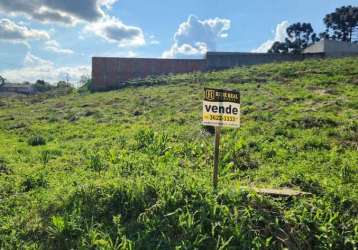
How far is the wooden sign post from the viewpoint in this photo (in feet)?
14.0

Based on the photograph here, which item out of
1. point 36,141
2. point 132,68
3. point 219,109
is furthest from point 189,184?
point 132,68

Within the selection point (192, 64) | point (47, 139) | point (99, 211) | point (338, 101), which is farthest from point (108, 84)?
point (99, 211)

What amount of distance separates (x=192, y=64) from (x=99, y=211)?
22416 mm

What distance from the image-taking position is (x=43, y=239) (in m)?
3.88

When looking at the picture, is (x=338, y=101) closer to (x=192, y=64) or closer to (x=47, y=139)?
(x=47, y=139)

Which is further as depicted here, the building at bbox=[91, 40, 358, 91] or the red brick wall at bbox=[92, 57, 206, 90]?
the red brick wall at bbox=[92, 57, 206, 90]

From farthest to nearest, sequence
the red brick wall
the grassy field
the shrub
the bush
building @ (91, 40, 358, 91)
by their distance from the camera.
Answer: the red brick wall, building @ (91, 40, 358, 91), the bush, the shrub, the grassy field

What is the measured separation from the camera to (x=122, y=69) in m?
26.2

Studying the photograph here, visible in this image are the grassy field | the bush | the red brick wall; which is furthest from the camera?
the red brick wall

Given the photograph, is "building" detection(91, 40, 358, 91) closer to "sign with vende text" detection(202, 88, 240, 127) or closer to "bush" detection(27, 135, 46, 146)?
"bush" detection(27, 135, 46, 146)

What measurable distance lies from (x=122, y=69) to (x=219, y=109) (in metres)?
22.7

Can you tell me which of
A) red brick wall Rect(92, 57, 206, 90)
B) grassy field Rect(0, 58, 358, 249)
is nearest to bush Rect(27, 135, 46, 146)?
grassy field Rect(0, 58, 358, 249)

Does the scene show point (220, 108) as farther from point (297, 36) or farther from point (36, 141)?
point (297, 36)

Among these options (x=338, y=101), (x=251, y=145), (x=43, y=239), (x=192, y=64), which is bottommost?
(x=43, y=239)
